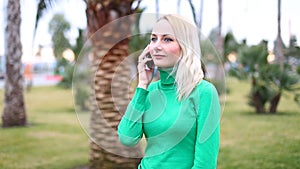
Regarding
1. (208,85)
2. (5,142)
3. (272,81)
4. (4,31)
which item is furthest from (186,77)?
(272,81)

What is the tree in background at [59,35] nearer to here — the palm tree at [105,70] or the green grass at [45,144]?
the green grass at [45,144]

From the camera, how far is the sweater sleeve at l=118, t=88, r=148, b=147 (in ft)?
4.61

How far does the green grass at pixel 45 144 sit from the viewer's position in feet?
18.0

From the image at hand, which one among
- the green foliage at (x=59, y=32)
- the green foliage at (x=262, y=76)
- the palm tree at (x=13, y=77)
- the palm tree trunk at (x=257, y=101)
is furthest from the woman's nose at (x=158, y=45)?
the green foliage at (x=59, y=32)

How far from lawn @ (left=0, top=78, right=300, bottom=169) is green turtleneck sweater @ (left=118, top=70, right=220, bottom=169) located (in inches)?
147

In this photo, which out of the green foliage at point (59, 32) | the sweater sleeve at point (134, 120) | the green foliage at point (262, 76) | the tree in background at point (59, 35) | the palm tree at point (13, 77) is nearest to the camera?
the sweater sleeve at point (134, 120)

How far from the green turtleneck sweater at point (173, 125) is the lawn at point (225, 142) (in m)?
3.73

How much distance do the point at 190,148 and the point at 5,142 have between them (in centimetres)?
603

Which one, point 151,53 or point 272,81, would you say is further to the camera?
point 272,81

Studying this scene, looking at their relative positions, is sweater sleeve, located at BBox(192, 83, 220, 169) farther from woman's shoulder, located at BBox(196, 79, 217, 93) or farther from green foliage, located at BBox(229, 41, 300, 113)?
green foliage, located at BBox(229, 41, 300, 113)

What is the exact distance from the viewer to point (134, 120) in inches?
55.9

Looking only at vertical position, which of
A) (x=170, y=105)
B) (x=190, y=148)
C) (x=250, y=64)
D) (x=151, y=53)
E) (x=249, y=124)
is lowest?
(x=249, y=124)

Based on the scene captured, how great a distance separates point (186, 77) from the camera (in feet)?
4.39

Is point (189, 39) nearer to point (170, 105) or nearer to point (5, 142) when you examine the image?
point (170, 105)
